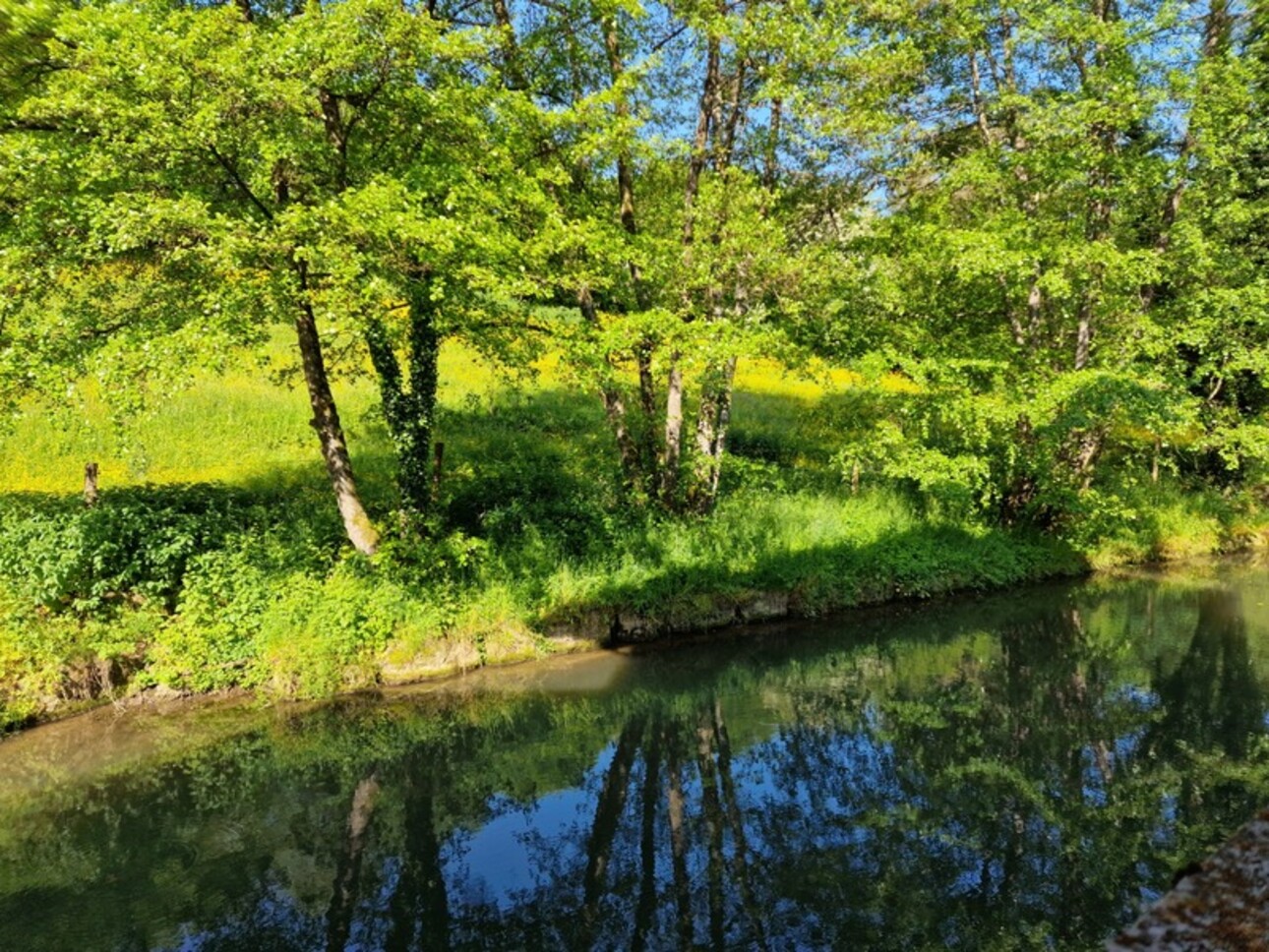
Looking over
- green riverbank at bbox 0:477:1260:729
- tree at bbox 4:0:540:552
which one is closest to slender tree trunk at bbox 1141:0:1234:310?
green riverbank at bbox 0:477:1260:729

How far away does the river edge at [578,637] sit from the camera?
10.9 metres

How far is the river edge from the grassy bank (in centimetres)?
4

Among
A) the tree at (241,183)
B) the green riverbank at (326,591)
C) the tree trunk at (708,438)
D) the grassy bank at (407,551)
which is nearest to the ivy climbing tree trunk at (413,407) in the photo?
the grassy bank at (407,551)

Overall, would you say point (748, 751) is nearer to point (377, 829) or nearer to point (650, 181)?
point (377, 829)

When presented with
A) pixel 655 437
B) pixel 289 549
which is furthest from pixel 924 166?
pixel 289 549

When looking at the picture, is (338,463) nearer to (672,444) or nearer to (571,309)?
(571,309)

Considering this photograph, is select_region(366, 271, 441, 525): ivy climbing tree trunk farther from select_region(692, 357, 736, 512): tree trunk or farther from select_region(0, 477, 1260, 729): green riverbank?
select_region(692, 357, 736, 512): tree trunk

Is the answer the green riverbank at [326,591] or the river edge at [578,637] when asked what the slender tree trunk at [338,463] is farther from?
the river edge at [578,637]

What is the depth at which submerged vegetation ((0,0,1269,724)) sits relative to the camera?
957 cm

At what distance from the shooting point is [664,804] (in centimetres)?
830

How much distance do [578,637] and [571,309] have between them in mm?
5749

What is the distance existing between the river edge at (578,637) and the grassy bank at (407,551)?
43 millimetres

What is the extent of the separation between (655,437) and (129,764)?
10338 millimetres

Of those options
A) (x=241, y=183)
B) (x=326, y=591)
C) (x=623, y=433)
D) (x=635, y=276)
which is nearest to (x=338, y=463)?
(x=326, y=591)
